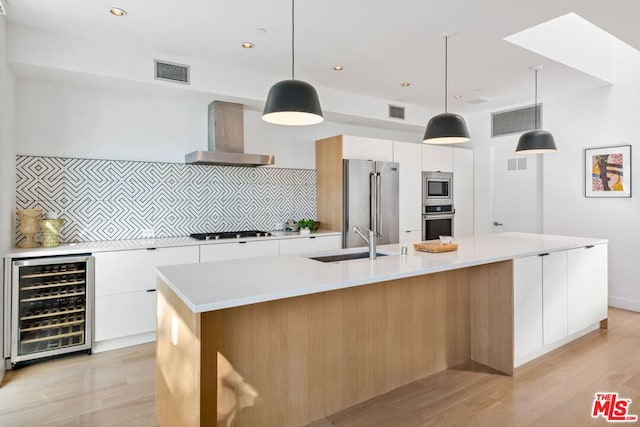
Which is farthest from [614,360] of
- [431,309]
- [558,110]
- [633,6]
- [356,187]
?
[558,110]

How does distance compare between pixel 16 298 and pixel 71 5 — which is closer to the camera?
pixel 71 5

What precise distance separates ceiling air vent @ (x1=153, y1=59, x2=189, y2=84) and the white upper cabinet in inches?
77.7

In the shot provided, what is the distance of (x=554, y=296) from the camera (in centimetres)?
318

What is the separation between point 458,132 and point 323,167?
2.30 metres

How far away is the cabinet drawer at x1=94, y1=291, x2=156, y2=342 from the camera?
3.26 m

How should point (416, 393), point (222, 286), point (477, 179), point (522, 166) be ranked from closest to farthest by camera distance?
point (222, 286)
point (416, 393)
point (522, 166)
point (477, 179)

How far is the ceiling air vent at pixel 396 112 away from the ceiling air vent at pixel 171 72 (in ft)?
9.23

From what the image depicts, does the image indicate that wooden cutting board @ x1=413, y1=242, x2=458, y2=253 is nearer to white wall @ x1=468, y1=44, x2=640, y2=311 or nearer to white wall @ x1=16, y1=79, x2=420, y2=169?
white wall @ x1=16, y1=79, x2=420, y2=169

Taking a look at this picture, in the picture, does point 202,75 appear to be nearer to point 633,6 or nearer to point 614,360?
point 633,6

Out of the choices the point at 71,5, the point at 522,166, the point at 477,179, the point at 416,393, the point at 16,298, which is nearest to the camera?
the point at 416,393

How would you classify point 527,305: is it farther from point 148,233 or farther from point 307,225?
point 148,233

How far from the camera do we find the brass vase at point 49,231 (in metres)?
3.26

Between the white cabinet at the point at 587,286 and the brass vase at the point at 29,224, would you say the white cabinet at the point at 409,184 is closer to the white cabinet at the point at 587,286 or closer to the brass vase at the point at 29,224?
the white cabinet at the point at 587,286

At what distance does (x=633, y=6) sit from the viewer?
269 centimetres
